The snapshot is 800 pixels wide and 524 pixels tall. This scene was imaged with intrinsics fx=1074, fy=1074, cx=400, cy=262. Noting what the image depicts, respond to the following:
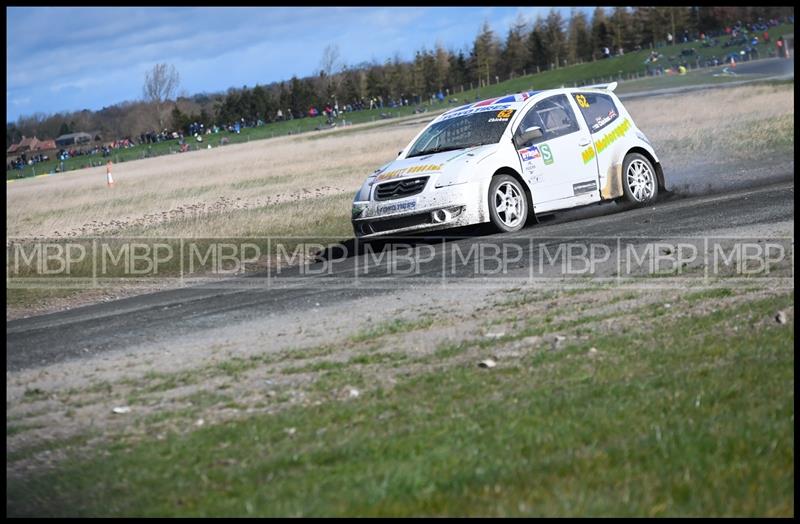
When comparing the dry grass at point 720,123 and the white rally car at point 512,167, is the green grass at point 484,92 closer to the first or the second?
the dry grass at point 720,123

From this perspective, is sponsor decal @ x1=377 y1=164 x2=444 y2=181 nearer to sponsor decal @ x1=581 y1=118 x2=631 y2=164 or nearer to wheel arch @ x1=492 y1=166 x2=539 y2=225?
wheel arch @ x1=492 y1=166 x2=539 y2=225

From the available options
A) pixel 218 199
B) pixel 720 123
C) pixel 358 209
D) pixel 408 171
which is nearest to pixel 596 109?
pixel 408 171

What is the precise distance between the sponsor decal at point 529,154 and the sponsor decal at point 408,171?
1.15 m

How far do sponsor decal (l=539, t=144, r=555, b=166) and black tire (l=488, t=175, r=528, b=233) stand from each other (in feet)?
1.83

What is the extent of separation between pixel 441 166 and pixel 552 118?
2101 millimetres

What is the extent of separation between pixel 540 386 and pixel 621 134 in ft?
29.9

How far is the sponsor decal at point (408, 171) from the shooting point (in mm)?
12875

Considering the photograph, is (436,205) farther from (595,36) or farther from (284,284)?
(595,36)

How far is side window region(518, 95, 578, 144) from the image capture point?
45.5ft

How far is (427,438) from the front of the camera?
5309mm

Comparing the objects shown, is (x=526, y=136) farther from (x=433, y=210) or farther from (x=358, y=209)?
(x=358, y=209)

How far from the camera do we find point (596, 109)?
1465 centimetres

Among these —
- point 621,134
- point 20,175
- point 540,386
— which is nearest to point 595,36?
point 20,175

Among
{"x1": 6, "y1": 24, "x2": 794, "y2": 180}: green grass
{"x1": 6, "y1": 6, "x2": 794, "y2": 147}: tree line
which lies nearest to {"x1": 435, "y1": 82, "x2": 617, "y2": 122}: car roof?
{"x1": 6, "y1": 6, "x2": 794, "y2": 147}: tree line
